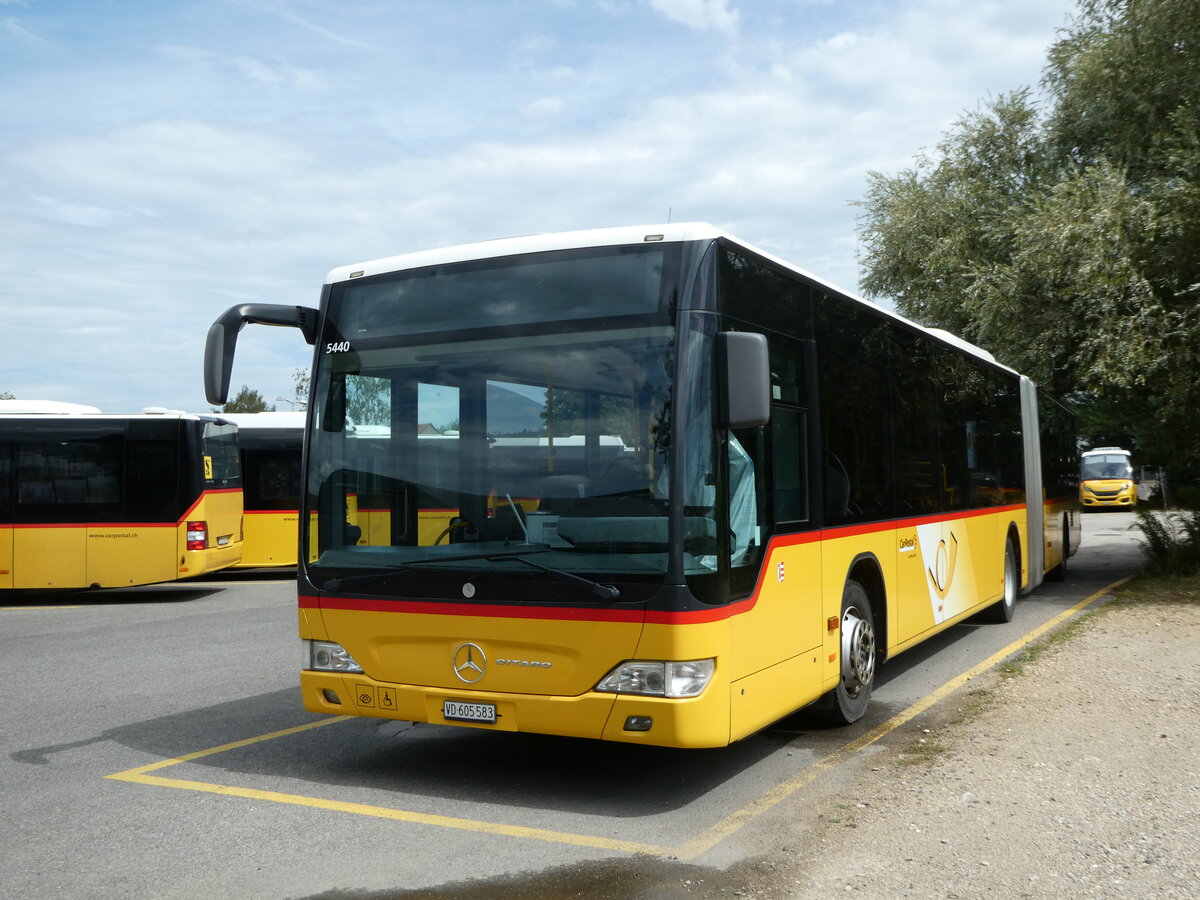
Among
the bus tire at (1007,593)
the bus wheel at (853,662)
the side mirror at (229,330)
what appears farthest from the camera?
the bus tire at (1007,593)

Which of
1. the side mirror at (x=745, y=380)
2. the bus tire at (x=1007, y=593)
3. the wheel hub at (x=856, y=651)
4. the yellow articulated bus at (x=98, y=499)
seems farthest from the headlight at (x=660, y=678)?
the yellow articulated bus at (x=98, y=499)

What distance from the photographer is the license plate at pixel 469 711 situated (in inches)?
231

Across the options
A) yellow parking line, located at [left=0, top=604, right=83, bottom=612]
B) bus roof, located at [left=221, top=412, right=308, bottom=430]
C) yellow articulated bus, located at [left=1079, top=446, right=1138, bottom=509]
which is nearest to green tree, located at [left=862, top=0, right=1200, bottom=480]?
bus roof, located at [left=221, top=412, right=308, bottom=430]

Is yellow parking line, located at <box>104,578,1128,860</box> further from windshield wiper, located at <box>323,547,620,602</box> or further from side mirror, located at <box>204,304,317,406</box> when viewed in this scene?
side mirror, located at <box>204,304,317,406</box>

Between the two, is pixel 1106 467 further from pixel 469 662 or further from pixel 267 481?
pixel 469 662

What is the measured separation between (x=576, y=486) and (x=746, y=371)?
102 centimetres

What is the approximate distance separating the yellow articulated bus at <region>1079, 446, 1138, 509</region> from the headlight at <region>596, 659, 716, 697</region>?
4898cm

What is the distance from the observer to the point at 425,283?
6.37 meters

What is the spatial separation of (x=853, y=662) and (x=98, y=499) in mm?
13601

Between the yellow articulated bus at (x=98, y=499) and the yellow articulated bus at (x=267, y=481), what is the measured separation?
3.81 meters

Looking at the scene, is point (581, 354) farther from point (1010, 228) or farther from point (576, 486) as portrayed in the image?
point (1010, 228)

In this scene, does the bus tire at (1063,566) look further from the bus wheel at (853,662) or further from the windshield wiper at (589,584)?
the windshield wiper at (589,584)

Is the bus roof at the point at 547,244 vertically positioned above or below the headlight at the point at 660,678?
above

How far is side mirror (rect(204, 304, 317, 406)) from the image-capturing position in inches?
249
